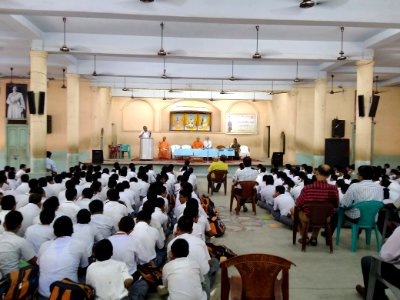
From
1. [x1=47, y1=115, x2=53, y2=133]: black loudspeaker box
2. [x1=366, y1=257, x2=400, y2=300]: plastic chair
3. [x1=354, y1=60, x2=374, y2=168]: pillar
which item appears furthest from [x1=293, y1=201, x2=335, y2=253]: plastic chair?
[x1=47, y1=115, x2=53, y2=133]: black loudspeaker box

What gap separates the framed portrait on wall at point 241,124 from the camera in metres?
25.2

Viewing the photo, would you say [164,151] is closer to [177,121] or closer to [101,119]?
[177,121]

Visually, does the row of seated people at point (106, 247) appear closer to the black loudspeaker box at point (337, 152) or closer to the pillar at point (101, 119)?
the black loudspeaker box at point (337, 152)

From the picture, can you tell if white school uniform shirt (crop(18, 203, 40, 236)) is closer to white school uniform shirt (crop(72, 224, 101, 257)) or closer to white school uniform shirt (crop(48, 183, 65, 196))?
white school uniform shirt (crop(72, 224, 101, 257))

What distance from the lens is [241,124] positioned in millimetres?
25312

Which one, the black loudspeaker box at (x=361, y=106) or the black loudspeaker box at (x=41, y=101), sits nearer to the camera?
the black loudspeaker box at (x=41, y=101)

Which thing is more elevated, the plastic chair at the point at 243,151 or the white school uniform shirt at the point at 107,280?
the plastic chair at the point at 243,151

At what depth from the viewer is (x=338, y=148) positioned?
1766 centimetres

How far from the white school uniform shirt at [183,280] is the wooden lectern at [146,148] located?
16.2m

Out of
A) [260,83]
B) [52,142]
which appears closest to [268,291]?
[260,83]

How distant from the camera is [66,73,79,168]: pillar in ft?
50.8

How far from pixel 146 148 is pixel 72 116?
198 inches

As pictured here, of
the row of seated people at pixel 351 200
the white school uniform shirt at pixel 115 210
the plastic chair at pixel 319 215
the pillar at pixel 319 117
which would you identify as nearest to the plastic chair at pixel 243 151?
the pillar at pixel 319 117

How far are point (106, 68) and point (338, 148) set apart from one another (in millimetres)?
9719
